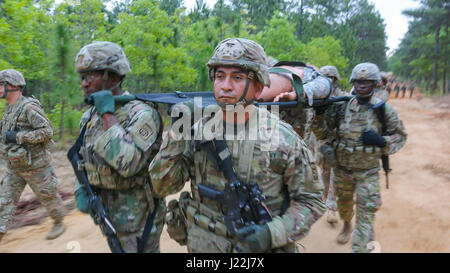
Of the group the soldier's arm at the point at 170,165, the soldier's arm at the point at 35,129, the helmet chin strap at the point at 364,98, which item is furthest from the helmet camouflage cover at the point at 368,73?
the soldier's arm at the point at 35,129

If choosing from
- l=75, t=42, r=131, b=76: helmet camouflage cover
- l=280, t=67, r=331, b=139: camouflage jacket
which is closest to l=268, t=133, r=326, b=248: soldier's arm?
l=280, t=67, r=331, b=139: camouflage jacket

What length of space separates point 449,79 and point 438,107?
15.6 m

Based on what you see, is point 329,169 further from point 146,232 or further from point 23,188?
point 23,188

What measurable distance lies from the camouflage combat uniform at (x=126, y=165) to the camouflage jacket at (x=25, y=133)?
6.44 feet

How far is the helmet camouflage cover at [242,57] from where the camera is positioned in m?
1.86

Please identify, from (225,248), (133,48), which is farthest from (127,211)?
(133,48)

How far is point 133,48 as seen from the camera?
10758mm

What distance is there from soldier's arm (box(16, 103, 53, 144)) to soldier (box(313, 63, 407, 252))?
12.5 ft

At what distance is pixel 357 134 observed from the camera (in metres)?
4.00

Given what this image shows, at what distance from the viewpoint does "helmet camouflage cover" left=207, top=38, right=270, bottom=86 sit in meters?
1.86

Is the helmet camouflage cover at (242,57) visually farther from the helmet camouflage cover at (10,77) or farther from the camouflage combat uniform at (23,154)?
the helmet camouflage cover at (10,77)

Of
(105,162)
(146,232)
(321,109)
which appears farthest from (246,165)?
(321,109)

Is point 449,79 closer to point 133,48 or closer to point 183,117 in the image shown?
point 133,48

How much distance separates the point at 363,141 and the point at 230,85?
2.73m
